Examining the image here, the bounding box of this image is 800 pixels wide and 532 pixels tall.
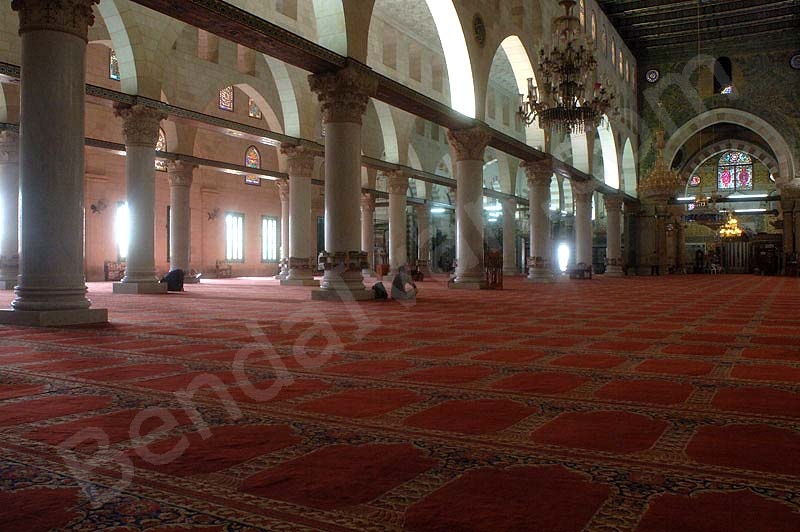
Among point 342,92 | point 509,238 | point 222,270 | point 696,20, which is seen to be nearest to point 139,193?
point 342,92

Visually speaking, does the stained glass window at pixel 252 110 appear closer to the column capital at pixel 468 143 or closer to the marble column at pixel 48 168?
the column capital at pixel 468 143

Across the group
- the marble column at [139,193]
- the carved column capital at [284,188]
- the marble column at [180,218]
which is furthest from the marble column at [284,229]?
the marble column at [139,193]

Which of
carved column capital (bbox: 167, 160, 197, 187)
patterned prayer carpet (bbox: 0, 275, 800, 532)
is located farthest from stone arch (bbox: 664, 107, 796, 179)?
patterned prayer carpet (bbox: 0, 275, 800, 532)

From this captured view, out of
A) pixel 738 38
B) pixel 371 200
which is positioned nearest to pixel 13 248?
pixel 371 200

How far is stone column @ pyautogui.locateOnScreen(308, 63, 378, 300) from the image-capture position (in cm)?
1012

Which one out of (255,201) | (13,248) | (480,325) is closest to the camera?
(480,325)

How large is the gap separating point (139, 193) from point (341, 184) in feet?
14.1

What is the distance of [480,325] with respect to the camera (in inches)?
258

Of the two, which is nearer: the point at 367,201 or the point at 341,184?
the point at 341,184

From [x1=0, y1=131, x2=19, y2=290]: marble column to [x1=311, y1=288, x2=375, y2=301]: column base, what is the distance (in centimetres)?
727

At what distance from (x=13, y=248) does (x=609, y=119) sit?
66.1 ft

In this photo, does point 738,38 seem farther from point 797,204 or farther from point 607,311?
point 607,311

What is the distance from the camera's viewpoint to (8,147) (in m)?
13.6

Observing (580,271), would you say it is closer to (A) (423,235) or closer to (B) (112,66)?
(A) (423,235)
